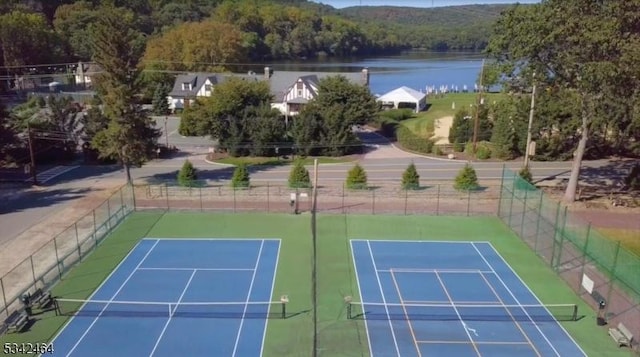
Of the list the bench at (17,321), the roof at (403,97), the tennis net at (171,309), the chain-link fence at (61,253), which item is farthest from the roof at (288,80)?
the bench at (17,321)

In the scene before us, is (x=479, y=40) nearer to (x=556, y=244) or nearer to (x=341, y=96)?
(x=341, y=96)

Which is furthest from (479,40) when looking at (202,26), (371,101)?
(371,101)

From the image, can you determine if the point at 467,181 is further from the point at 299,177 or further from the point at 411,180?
the point at 299,177

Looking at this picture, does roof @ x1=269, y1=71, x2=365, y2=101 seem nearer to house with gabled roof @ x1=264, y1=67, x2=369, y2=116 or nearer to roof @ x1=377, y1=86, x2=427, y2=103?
house with gabled roof @ x1=264, y1=67, x2=369, y2=116

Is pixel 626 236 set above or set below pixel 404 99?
below

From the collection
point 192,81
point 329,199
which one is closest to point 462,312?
point 329,199

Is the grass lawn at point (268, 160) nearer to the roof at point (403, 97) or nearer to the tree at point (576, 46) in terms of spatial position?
the tree at point (576, 46)
